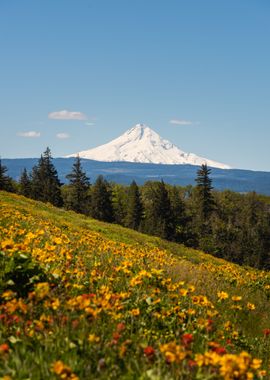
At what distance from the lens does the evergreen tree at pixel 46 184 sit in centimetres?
7875

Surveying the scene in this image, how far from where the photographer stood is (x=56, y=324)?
12.3 ft

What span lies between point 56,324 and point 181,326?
1883 millimetres

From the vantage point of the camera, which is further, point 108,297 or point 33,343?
point 108,297

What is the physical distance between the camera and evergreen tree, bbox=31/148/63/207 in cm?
7875

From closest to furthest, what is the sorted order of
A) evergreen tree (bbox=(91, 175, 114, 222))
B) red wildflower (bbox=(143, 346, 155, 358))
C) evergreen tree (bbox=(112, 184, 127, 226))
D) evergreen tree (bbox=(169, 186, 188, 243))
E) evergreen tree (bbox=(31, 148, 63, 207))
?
red wildflower (bbox=(143, 346, 155, 358)), evergreen tree (bbox=(31, 148, 63, 207)), evergreen tree (bbox=(91, 175, 114, 222)), evergreen tree (bbox=(169, 186, 188, 243)), evergreen tree (bbox=(112, 184, 127, 226))

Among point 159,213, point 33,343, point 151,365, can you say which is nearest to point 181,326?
point 151,365

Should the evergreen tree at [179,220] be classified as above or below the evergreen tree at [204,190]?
below

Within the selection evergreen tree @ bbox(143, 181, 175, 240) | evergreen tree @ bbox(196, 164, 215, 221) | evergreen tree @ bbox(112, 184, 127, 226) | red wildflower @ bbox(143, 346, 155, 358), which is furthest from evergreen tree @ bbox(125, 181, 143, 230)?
red wildflower @ bbox(143, 346, 155, 358)

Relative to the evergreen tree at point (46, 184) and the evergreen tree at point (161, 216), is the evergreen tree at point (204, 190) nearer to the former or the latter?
the evergreen tree at point (161, 216)

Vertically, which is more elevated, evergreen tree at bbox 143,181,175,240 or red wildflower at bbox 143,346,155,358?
red wildflower at bbox 143,346,155,358

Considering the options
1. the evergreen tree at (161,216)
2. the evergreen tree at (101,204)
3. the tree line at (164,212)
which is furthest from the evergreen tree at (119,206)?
the evergreen tree at (161,216)

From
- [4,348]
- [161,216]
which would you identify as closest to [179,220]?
[161,216]

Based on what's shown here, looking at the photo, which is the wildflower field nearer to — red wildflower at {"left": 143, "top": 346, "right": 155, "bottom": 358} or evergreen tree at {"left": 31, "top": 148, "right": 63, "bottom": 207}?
red wildflower at {"left": 143, "top": 346, "right": 155, "bottom": 358}

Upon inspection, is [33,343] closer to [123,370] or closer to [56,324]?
[56,324]
